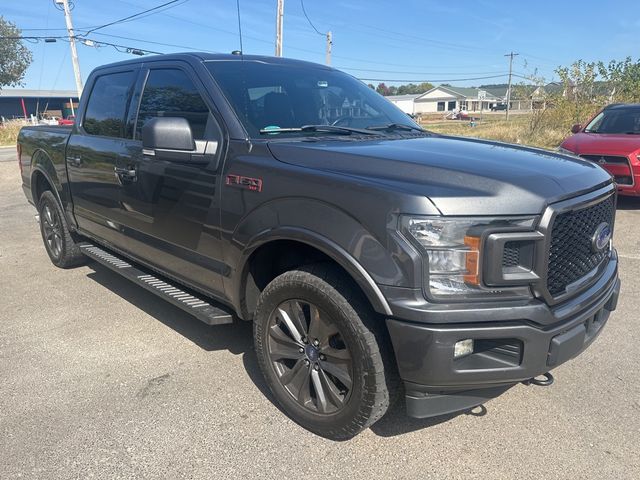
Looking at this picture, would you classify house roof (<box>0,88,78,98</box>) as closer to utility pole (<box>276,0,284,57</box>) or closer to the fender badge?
utility pole (<box>276,0,284,57</box>)

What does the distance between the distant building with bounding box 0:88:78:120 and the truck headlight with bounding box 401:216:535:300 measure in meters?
62.2

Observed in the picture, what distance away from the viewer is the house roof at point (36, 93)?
192ft

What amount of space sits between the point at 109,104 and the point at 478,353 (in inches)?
143

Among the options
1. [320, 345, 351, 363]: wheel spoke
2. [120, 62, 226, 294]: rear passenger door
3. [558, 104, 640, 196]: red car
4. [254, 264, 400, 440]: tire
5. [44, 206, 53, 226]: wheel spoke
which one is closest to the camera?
[254, 264, 400, 440]: tire

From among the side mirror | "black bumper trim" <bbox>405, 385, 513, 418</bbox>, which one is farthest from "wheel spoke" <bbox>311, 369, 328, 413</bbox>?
the side mirror

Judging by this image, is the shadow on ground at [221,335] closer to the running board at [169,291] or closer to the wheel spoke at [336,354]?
the running board at [169,291]

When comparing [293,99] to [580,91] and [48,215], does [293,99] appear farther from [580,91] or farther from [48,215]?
[580,91]

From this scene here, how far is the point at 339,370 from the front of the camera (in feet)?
8.18

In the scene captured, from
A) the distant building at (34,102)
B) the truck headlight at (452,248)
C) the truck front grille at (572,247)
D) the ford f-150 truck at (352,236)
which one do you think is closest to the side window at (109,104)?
the ford f-150 truck at (352,236)

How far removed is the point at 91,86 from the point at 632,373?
16.1ft

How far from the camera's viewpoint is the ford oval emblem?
2488 millimetres

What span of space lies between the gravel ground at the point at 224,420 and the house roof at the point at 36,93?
65.0m

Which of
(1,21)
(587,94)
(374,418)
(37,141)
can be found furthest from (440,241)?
(1,21)

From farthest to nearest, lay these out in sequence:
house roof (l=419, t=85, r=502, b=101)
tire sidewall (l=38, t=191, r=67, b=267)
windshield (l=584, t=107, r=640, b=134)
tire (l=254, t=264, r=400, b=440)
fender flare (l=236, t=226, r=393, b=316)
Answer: house roof (l=419, t=85, r=502, b=101), windshield (l=584, t=107, r=640, b=134), tire sidewall (l=38, t=191, r=67, b=267), tire (l=254, t=264, r=400, b=440), fender flare (l=236, t=226, r=393, b=316)
